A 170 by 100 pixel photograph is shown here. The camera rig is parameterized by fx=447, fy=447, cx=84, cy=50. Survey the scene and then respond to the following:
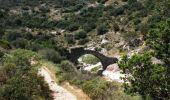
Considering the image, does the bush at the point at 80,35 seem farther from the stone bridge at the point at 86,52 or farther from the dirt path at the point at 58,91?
the dirt path at the point at 58,91

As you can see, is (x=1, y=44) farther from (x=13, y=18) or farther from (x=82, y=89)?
(x=13, y=18)

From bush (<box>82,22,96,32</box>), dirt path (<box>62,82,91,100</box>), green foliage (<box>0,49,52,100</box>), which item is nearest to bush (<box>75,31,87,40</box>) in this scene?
bush (<box>82,22,96,32</box>)

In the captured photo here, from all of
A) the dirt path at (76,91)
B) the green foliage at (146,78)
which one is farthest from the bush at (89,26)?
the green foliage at (146,78)

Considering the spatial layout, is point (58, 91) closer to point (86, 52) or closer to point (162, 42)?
point (162, 42)

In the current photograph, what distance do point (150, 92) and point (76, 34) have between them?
299ft

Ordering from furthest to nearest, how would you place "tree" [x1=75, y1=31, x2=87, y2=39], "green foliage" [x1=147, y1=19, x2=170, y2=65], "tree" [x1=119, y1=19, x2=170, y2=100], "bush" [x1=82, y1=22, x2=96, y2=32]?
"bush" [x1=82, y1=22, x2=96, y2=32]
"tree" [x1=75, y1=31, x2=87, y2=39]
"green foliage" [x1=147, y1=19, x2=170, y2=65]
"tree" [x1=119, y1=19, x2=170, y2=100]

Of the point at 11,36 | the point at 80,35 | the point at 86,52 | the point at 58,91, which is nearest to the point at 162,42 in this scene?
the point at 58,91

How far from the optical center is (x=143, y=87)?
107 feet

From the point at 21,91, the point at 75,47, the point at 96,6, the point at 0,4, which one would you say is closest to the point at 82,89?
the point at 21,91

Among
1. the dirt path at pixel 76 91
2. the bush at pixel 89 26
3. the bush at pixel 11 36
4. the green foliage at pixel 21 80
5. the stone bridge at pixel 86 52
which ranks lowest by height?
the bush at pixel 89 26

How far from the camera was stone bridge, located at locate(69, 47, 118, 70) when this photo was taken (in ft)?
309

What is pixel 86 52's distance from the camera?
10912 cm

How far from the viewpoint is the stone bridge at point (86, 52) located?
9425 cm

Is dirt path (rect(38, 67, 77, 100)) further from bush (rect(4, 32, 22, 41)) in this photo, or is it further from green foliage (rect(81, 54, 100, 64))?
bush (rect(4, 32, 22, 41))
